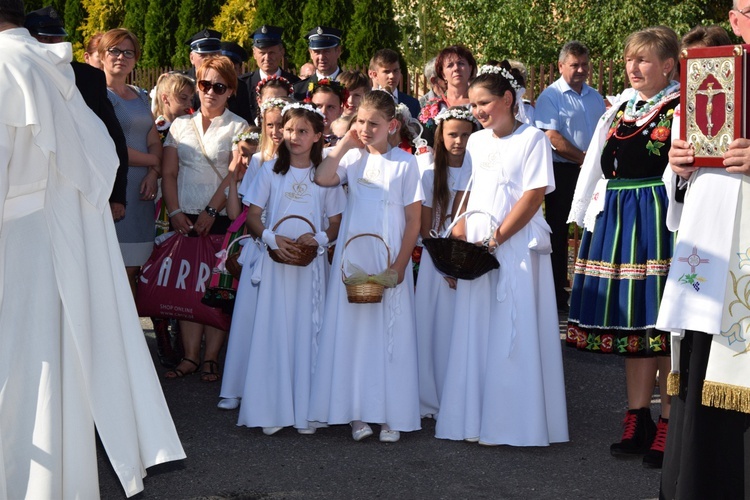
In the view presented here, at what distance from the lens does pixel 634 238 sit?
18.5ft

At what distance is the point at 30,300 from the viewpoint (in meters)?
4.36

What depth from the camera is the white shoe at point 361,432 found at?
606cm

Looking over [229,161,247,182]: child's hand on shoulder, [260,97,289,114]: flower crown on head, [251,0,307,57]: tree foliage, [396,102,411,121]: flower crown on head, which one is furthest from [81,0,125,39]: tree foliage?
[396,102,411,121]: flower crown on head

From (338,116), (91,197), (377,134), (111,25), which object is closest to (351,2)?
(111,25)

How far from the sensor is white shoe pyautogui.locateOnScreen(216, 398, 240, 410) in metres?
6.67

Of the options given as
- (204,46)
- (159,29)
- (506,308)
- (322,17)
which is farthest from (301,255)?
(159,29)

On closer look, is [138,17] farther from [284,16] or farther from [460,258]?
[460,258]

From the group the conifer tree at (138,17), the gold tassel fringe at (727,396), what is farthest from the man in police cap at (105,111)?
the conifer tree at (138,17)

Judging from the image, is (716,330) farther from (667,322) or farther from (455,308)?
(455,308)

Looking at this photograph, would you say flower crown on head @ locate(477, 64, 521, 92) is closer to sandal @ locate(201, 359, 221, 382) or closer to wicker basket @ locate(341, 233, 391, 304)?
wicker basket @ locate(341, 233, 391, 304)

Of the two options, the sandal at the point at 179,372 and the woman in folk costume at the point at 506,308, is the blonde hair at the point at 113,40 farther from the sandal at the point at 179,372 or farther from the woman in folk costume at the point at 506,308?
the woman in folk costume at the point at 506,308

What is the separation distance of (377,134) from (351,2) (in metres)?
13.8

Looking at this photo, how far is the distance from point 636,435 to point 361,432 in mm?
1462

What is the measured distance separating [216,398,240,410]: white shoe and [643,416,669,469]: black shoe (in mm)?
2457
